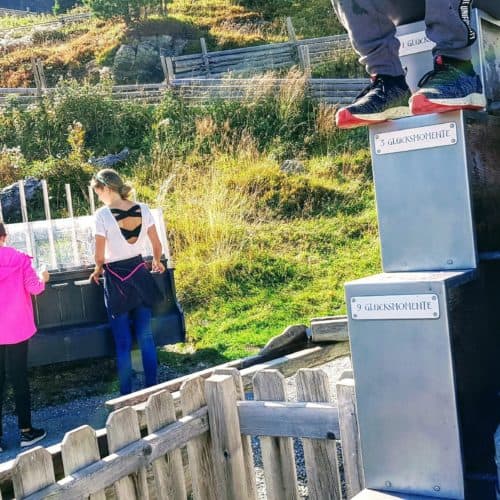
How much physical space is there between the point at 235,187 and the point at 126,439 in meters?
7.52

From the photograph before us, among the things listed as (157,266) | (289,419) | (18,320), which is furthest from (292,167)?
(289,419)

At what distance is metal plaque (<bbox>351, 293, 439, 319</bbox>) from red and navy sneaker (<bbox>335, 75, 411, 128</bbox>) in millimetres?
524

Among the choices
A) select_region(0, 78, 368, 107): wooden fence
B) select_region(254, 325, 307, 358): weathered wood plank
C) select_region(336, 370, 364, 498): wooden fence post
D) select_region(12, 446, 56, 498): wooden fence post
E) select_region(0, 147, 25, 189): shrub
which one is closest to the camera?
select_region(12, 446, 56, 498): wooden fence post

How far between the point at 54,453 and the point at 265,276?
5443 millimetres

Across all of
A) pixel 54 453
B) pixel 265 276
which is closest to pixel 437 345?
pixel 54 453

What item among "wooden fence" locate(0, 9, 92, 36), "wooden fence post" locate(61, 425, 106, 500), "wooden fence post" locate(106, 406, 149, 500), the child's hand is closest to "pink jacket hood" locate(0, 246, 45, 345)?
the child's hand

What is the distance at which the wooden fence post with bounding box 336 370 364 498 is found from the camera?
103 inches

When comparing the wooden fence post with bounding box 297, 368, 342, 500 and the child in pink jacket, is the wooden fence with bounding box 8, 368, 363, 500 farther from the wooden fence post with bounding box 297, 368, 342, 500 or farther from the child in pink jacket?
the child in pink jacket

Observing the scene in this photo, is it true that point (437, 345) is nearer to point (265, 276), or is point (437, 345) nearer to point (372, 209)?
point (265, 276)

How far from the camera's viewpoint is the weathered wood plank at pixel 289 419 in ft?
9.14

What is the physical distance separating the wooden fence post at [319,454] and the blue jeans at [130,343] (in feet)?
7.97

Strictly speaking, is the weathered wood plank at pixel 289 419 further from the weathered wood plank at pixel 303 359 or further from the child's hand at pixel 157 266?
the child's hand at pixel 157 266

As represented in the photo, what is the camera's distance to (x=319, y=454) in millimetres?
2844

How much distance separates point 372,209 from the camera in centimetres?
932
